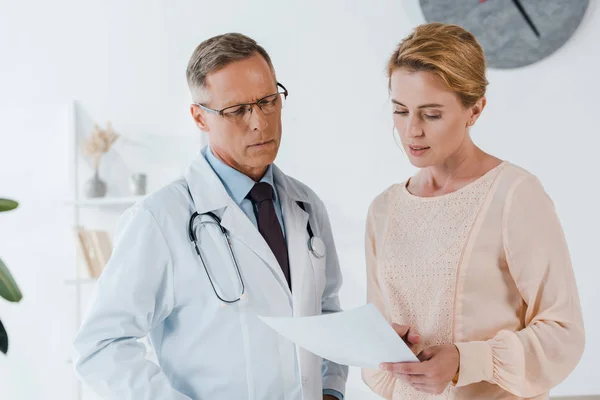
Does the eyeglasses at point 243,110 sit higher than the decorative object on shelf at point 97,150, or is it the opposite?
the eyeglasses at point 243,110

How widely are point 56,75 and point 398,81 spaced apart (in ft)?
8.56

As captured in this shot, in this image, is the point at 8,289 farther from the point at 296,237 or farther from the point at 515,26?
the point at 515,26

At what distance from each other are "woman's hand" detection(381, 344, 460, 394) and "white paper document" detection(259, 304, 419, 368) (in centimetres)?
3

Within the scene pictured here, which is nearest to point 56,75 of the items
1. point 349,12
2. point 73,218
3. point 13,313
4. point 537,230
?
point 73,218

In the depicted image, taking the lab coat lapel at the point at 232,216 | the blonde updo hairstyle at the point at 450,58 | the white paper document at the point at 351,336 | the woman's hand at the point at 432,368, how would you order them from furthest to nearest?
the lab coat lapel at the point at 232,216 → the blonde updo hairstyle at the point at 450,58 → the woman's hand at the point at 432,368 → the white paper document at the point at 351,336

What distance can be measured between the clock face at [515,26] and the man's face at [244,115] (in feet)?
6.37

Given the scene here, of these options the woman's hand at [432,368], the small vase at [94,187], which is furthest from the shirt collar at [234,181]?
the small vase at [94,187]

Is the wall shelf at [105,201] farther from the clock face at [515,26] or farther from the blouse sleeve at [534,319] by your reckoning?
the blouse sleeve at [534,319]

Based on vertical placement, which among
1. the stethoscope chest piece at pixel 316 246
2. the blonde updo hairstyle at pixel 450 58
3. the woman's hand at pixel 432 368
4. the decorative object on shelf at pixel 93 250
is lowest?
the decorative object on shelf at pixel 93 250

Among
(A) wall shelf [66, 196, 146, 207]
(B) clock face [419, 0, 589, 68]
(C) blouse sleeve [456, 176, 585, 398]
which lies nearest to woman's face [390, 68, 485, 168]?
(C) blouse sleeve [456, 176, 585, 398]

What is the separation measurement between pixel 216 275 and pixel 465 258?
19.5 inches

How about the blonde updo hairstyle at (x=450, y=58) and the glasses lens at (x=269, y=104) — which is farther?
the glasses lens at (x=269, y=104)

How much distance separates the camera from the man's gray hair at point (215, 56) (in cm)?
153

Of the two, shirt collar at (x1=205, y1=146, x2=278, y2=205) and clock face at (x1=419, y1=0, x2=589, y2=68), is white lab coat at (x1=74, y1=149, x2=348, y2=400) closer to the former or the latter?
shirt collar at (x1=205, y1=146, x2=278, y2=205)
